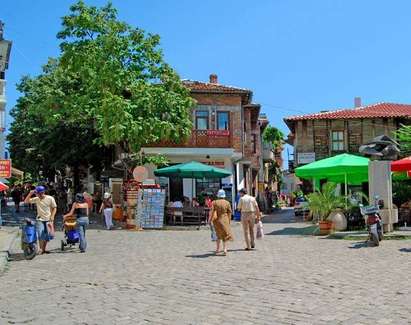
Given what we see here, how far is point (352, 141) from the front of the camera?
35750 millimetres

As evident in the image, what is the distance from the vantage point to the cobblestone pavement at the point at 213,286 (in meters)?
7.02

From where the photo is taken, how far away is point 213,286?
909 centimetres

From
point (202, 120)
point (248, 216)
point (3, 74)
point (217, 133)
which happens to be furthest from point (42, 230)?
point (3, 74)

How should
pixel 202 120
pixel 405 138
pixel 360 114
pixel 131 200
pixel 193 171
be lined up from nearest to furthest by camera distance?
1. pixel 405 138
2. pixel 131 200
3. pixel 193 171
4. pixel 202 120
5. pixel 360 114

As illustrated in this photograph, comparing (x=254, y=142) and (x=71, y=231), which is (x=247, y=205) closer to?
(x=71, y=231)

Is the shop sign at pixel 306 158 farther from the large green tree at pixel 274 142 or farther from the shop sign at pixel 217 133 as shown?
the large green tree at pixel 274 142

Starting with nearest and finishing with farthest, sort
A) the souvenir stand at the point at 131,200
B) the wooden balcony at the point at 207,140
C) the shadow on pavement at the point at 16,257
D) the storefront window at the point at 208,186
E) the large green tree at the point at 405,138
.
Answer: the shadow on pavement at the point at 16,257
the large green tree at the point at 405,138
the souvenir stand at the point at 131,200
the wooden balcony at the point at 207,140
the storefront window at the point at 208,186

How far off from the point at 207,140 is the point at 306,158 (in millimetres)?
8067

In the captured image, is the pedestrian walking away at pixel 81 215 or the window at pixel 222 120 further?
the window at pixel 222 120

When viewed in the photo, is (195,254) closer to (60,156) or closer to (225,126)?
(225,126)

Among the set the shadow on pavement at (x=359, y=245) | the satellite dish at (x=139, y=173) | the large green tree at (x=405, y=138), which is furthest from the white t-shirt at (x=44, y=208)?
the large green tree at (x=405, y=138)

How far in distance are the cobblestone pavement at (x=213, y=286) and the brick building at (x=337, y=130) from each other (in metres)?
21.2

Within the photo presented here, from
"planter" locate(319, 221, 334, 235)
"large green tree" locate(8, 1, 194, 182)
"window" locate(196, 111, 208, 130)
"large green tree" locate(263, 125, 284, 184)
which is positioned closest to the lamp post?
"large green tree" locate(8, 1, 194, 182)

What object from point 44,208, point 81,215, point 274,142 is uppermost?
point 274,142
